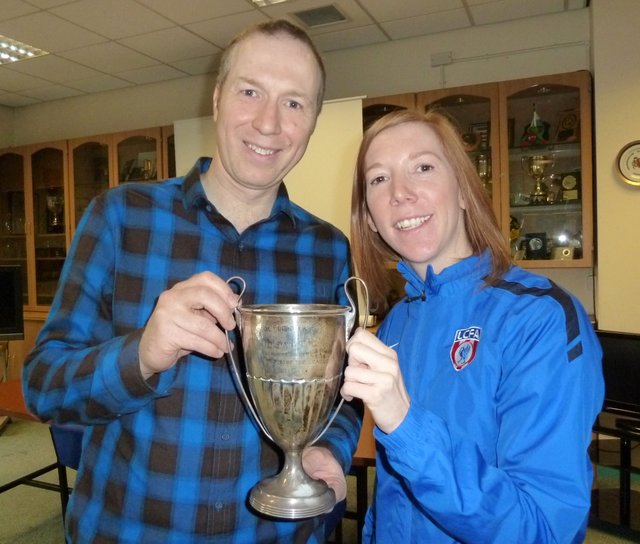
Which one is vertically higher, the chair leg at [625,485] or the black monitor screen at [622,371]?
the black monitor screen at [622,371]

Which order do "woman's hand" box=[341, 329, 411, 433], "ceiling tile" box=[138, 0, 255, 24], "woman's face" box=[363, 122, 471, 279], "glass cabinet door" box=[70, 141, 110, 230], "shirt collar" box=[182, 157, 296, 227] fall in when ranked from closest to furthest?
"woman's hand" box=[341, 329, 411, 433], "woman's face" box=[363, 122, 471, 279], "shirt collar" box=[182, 157, 296, 227], "ceiling tile" box=[138, 0, 255, 24], "glass cabinet door" box=[70, 141, 110, 230]

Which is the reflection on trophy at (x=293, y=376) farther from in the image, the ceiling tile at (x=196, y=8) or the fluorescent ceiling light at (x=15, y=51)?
the fluorescent ceiling light at (x=15, y=51)

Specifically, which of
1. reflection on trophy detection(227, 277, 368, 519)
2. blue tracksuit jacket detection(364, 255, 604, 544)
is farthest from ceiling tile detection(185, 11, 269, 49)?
reflection on trophy detection(227, 277, 368, 519)

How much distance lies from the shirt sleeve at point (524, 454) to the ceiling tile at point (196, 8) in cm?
332

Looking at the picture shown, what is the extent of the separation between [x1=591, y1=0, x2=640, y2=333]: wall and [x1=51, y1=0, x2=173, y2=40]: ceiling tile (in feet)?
9.59

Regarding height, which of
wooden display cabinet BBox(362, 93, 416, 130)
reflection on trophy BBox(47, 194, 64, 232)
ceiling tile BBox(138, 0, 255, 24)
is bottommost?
reflection on trophy BBox(47, 194, 64, 232)

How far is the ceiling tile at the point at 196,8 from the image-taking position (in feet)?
11.3

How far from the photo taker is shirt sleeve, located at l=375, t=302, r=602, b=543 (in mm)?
733

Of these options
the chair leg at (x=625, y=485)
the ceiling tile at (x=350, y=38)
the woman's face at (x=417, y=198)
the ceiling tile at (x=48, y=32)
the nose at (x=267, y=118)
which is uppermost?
the ceiling tile at (x=350, y=38)

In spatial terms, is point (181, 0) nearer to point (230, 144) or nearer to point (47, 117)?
point (230, 144)

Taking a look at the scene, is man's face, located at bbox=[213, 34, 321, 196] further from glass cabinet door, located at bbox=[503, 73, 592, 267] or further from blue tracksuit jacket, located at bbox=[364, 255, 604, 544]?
glass cabinet door, located at bbox=[503, 73, 592, 267]

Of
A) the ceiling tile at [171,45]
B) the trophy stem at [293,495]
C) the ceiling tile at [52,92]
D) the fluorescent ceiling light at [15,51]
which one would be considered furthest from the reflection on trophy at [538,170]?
the ceiling tile at [52,92]

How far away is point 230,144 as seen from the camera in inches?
45.9

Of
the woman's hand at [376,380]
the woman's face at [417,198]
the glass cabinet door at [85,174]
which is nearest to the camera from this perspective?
the woman's hand at [376,380]
